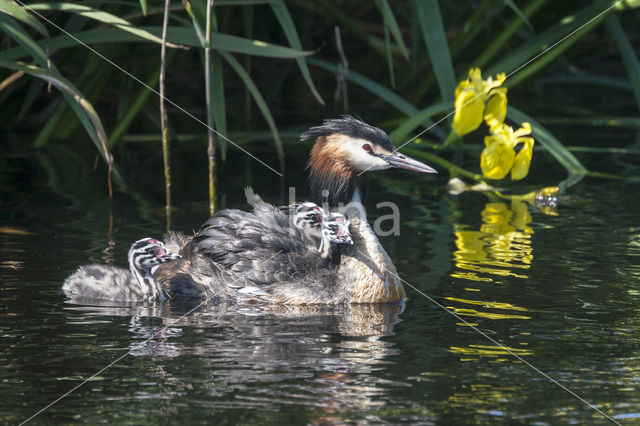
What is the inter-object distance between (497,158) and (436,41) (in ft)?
4.23

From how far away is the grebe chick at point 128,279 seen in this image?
21.8 feet

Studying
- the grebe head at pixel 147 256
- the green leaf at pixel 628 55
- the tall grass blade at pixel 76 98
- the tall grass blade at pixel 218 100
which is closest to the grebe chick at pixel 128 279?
the grebe head at pixel 147 256

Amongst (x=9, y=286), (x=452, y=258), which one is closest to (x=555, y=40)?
(x=452, y=258)

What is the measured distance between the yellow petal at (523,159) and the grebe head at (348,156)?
4.37 ft

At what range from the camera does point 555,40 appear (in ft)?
32.2

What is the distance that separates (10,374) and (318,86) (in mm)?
10476

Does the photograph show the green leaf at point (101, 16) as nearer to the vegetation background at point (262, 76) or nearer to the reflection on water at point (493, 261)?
the vegetation background at point (262, 76)

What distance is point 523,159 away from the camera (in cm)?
→ 832

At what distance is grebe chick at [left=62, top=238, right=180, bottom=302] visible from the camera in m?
6.64

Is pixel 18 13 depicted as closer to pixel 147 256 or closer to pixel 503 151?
pixel 147 256

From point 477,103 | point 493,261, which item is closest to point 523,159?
point 477,103

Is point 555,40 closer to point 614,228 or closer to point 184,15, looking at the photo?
point 614,228

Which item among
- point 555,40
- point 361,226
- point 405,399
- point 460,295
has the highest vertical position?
point 555,40

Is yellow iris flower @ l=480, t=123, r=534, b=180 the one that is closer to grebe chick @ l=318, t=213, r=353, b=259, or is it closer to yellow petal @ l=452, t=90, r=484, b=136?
yellow petal @ l=452, t=90, r=484, b=136
